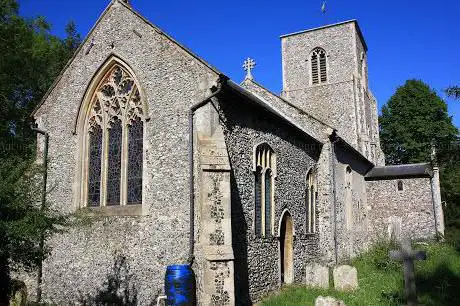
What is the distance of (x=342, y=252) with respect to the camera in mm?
19688

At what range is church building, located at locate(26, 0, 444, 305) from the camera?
11195 mm

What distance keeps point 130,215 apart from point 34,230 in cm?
387

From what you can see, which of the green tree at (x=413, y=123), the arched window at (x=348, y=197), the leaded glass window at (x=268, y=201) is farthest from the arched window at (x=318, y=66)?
the leaded glass window at (x=268, y=201)

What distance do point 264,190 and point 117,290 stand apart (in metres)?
5.48

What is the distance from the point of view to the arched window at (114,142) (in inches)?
507

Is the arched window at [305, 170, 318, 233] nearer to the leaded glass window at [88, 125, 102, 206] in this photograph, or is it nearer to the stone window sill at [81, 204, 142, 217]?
the stone window sill at [81, 204, 142, 217]

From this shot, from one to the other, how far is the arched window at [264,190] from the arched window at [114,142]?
374 cm

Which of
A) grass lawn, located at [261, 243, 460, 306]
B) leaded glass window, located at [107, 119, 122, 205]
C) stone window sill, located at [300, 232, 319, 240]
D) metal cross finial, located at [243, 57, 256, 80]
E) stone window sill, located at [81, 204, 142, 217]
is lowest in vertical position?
grass lawn, located at [261, 243, 460, 306]

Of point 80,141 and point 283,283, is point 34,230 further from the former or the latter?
point 283,283

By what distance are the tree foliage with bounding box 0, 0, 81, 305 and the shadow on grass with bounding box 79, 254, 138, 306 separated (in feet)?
7.34

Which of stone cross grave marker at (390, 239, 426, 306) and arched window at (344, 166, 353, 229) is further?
arched window at (344, 166, 353, 229)

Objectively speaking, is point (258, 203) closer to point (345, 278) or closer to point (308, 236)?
point (345, 278)

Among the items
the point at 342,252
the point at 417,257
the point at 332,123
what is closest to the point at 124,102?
the point at 417,257

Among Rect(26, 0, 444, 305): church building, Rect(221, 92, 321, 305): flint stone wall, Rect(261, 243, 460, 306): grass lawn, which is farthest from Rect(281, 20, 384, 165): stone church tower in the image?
Rect(261, 243, 460, 306): grass lawn
